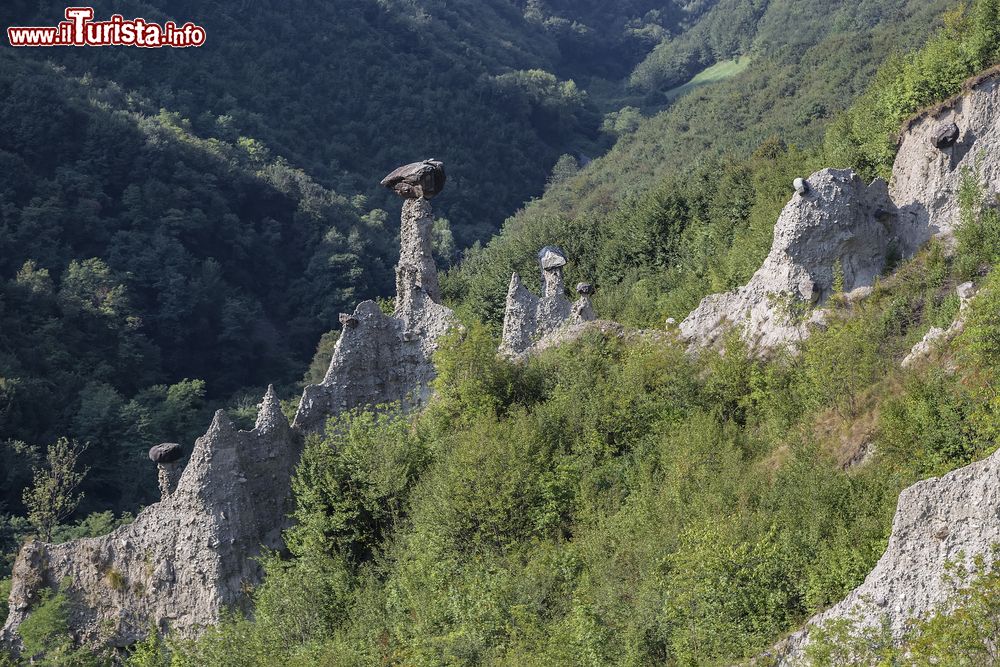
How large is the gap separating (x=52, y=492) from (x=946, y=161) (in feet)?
128

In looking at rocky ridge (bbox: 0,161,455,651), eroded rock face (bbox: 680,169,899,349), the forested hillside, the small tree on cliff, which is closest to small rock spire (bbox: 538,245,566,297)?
eroded rock face (bbox: 680,169,899,349)

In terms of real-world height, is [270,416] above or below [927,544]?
above

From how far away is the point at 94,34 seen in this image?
99.2m

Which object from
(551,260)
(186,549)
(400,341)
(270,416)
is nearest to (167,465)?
(186,549)

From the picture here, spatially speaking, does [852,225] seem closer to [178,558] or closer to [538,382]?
[538,382]

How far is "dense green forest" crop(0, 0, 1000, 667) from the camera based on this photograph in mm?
21094

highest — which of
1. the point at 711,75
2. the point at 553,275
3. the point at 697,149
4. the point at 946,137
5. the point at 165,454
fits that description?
the point at 711,75

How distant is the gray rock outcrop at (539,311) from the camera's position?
1225 inches

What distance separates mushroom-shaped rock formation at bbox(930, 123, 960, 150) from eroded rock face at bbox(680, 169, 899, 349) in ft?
8.41

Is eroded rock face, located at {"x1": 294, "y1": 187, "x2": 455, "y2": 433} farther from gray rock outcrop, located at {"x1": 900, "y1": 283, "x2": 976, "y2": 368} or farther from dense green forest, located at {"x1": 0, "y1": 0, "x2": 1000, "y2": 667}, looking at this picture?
gray rock outcrop, located at {"x1": 900, "y1": 283, "x2": 976, "y2": 368}

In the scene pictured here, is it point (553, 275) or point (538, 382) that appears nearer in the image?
point (538, 382)

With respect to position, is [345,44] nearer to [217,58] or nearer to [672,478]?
[217,58]

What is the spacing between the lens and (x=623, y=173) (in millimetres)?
93938

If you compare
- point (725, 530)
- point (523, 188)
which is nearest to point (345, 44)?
point (523, 188)
